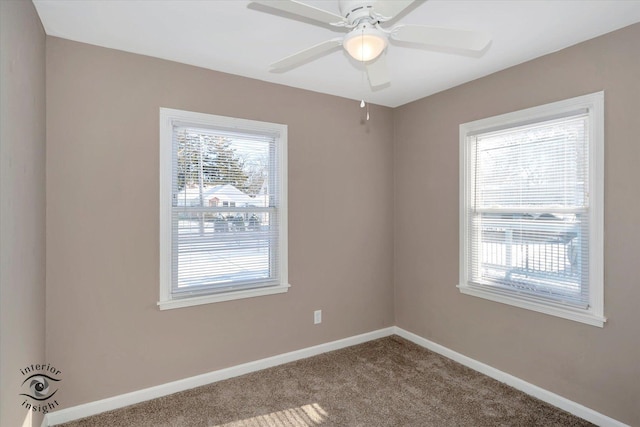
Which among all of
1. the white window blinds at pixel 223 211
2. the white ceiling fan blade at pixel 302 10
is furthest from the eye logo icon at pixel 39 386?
the white ceiling fan blade at pixel 302 10

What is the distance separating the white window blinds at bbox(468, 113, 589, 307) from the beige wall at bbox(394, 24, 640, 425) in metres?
0.16

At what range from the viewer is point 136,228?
2553 millimetres

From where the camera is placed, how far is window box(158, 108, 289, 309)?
2.68 meters

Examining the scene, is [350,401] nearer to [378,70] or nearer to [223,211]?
[223,211]

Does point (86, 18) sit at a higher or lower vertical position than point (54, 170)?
higher

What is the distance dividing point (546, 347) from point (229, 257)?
2.56 metres

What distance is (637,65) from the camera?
2123 millimetres

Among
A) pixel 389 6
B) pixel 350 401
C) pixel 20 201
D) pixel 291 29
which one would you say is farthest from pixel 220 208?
pixel 389 6

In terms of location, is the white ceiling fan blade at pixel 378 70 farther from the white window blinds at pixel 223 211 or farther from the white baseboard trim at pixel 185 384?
the white baseboard trim at pixel 185 384

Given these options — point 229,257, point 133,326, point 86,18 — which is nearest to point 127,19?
point 86,18

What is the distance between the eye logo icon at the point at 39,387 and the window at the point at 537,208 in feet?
10.5

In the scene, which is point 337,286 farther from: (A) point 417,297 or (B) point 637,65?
(B) point 637,65

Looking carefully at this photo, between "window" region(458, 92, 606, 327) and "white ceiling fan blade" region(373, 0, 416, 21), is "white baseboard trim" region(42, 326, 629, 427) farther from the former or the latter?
"white ceiling fan blade" region(373, 0, 416, 21)

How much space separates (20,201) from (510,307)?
3.34 meters
